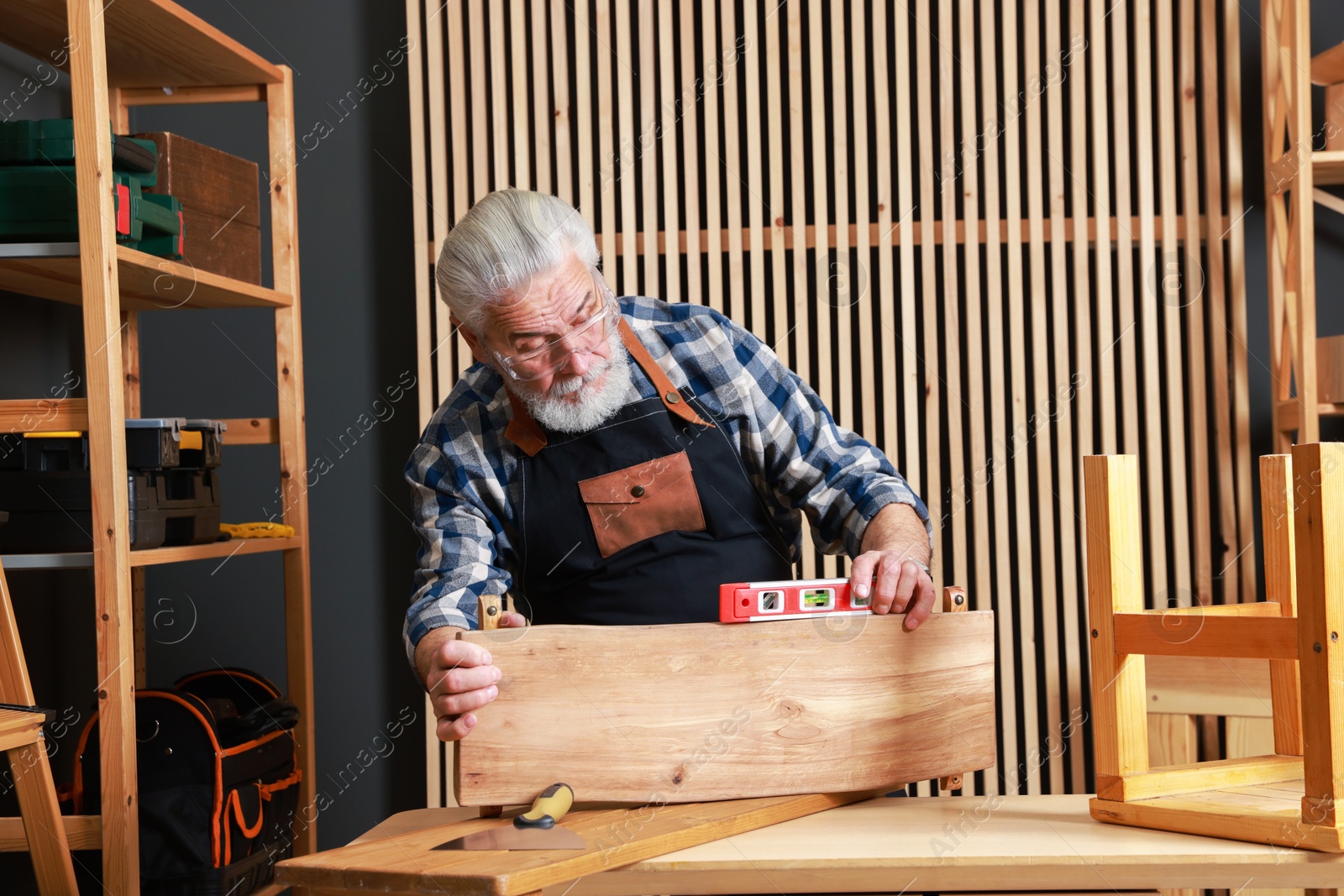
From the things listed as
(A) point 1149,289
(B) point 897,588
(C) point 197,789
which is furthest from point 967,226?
(C) point 197,789

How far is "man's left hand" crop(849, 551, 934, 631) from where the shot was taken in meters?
1.54

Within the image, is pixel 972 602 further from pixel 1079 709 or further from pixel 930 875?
pixel 930 875

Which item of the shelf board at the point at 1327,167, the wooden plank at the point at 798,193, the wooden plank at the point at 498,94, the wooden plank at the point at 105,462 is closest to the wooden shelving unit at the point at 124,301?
the wooden plank at the point at 105,462

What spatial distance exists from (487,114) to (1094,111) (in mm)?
1839

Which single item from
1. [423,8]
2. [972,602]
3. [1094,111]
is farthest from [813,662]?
[423,8]

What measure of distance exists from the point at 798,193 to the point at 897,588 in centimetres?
204

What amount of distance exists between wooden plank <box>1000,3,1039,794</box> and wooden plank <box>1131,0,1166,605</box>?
1.10ft

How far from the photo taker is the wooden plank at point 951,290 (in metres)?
3.29

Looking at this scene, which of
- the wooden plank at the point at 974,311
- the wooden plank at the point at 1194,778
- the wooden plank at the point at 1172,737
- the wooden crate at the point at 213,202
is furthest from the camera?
the wooden plank at the point at 974,311

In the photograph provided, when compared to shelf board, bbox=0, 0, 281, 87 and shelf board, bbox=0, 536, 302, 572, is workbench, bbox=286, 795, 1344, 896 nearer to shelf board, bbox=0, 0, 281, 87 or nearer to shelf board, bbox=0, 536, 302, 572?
shelf board, bbox=0, 536, 302, 572

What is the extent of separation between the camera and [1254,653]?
1328 millimetres

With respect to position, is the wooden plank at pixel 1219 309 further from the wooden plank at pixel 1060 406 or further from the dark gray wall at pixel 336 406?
the dark gray wall at pixel 336 406

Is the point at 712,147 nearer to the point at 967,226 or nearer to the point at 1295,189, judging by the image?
the point at 967,226

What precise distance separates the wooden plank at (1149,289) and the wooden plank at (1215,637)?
77.1 inches
